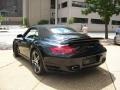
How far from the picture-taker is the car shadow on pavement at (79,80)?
4918 mm

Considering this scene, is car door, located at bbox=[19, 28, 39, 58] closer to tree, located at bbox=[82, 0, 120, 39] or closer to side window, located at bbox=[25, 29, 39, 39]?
side window, located at bbox=[25, 29, 39, 39]

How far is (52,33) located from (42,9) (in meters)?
43.1

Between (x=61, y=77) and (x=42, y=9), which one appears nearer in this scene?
(x=61, y=77)

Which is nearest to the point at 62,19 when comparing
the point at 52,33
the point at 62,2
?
the point at 62,2

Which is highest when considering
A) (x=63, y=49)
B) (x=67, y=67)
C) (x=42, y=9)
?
(x=42, y=9)

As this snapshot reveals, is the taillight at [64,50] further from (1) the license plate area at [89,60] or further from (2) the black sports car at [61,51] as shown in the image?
(1) the license plate area at [89,60]

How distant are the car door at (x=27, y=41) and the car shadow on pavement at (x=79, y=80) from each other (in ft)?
3.13

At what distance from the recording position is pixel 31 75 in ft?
19.3

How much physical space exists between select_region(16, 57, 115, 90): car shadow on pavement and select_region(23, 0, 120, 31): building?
86.8 feet

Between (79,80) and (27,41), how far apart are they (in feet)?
7.39

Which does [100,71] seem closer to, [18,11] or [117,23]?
[117,23]

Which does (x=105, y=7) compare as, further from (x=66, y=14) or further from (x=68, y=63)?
(x=66, y=14)

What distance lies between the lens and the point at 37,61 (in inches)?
229

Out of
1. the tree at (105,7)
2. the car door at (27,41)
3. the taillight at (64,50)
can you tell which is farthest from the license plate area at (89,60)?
the tree at (105,7)
